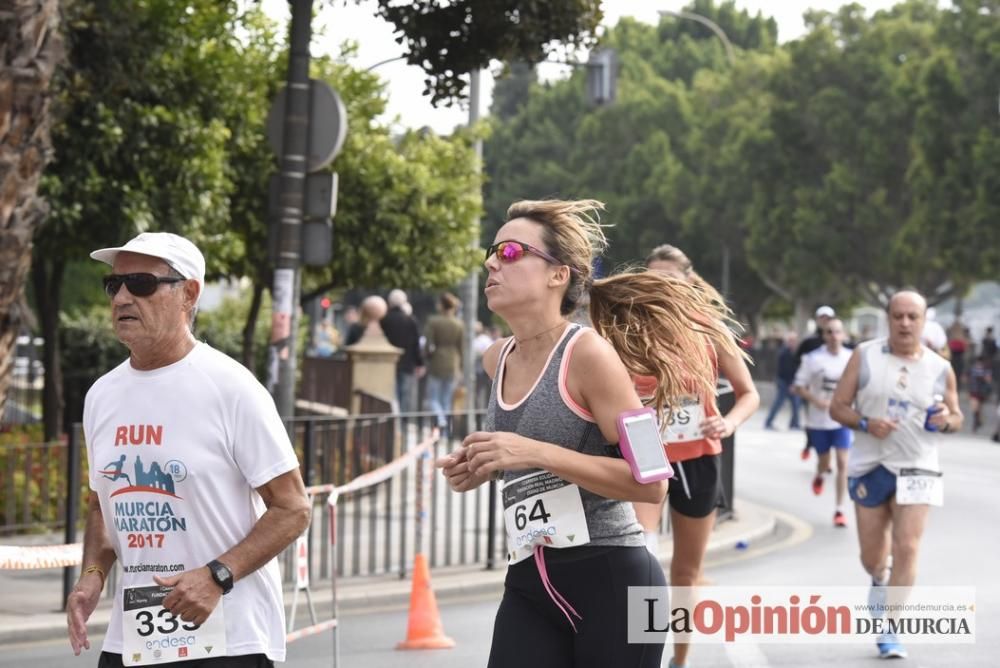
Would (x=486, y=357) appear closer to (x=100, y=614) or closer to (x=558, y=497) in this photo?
(x=558, y=497)

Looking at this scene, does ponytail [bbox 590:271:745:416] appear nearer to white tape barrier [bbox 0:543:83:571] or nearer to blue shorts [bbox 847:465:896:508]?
white tape barrier [bbox 0:543:83:571]

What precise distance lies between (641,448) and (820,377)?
12160mm

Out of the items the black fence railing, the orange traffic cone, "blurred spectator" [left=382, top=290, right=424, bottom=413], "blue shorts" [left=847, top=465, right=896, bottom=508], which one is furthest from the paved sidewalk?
"blurred spectator" [left=382, top=290, right=424, bottom=413]

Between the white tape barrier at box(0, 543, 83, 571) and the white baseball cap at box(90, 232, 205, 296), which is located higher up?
the white baseball cap at box(90, 232, 205, 296)

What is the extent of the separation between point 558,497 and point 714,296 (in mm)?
1323

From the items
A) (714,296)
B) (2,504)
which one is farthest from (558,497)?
(2,504)

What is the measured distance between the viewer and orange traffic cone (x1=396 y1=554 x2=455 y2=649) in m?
8.58

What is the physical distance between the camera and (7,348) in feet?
30.8

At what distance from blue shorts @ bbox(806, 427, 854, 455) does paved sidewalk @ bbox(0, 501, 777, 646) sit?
16.6 feet

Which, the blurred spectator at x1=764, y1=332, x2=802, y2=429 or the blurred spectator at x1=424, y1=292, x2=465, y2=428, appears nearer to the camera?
the blurred spectator at x1=424, y1=292, x2=465, y2=428

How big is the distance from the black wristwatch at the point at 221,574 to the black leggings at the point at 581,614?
2.65 ft

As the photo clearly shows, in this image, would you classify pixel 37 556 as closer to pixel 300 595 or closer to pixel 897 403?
pixel 300 595

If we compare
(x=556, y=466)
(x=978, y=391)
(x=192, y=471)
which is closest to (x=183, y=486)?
(x=192, y=471)

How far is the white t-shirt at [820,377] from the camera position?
51.0 ft
